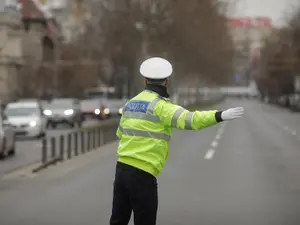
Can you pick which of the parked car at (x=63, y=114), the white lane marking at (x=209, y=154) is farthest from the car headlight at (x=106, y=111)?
the white lane marking at (x=209, y=154)

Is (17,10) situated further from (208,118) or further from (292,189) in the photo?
(208,118)

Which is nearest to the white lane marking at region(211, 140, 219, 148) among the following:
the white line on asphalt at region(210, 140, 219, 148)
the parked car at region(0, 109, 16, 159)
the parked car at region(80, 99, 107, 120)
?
the white line on asphalt at region(210, 140, 219, 148)

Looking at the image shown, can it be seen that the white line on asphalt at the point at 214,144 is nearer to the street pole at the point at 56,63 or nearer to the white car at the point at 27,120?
the white car at the point at 27,120

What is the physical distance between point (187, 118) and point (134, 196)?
0.75 metres

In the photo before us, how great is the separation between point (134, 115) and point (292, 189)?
10224mm

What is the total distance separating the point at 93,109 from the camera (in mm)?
68625

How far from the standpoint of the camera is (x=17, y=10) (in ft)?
298

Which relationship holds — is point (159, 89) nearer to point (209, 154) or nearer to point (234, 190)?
point (234, 190)

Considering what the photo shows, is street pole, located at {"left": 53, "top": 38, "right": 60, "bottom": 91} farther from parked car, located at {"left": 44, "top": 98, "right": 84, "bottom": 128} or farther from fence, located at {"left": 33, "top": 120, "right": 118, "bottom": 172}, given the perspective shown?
fence, located at {"left": 33, "top": 120, "right": 118, "bottom": 172}

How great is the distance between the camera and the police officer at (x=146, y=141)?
7.14 meters

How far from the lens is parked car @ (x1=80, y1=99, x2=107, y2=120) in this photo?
65800mm

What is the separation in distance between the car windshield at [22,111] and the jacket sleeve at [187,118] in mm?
32561

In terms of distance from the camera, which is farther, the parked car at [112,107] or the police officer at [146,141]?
the parked car at [112,107]

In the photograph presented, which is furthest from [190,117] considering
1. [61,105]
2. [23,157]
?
[61,105]
